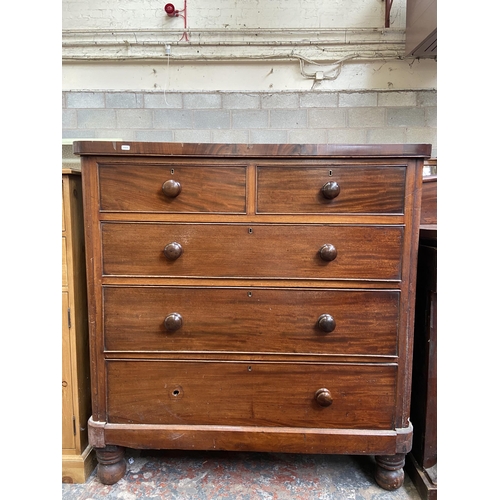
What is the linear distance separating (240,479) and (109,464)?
52cm

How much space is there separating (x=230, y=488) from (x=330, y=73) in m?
2.05

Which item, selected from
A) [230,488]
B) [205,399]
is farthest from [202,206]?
[230,488]

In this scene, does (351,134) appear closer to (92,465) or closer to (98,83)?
(98,83)

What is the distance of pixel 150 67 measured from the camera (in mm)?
1834

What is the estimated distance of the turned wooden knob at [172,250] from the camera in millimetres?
1148

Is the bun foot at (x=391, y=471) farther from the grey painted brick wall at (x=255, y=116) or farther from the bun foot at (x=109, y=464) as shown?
the grey painted brick wall at (x=255, y=116)

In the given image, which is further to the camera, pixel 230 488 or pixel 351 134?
pixel 351 134

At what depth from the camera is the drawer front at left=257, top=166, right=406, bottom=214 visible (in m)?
1.13

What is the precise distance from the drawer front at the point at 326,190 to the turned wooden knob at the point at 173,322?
1.60 ft

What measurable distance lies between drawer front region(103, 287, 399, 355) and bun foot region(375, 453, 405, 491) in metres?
0.43

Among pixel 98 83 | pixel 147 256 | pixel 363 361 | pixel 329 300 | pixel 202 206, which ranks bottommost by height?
pixel 363 361

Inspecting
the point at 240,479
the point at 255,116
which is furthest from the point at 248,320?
the point at 255,116

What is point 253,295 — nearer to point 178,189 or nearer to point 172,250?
point 172,250

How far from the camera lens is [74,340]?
1273 mm
